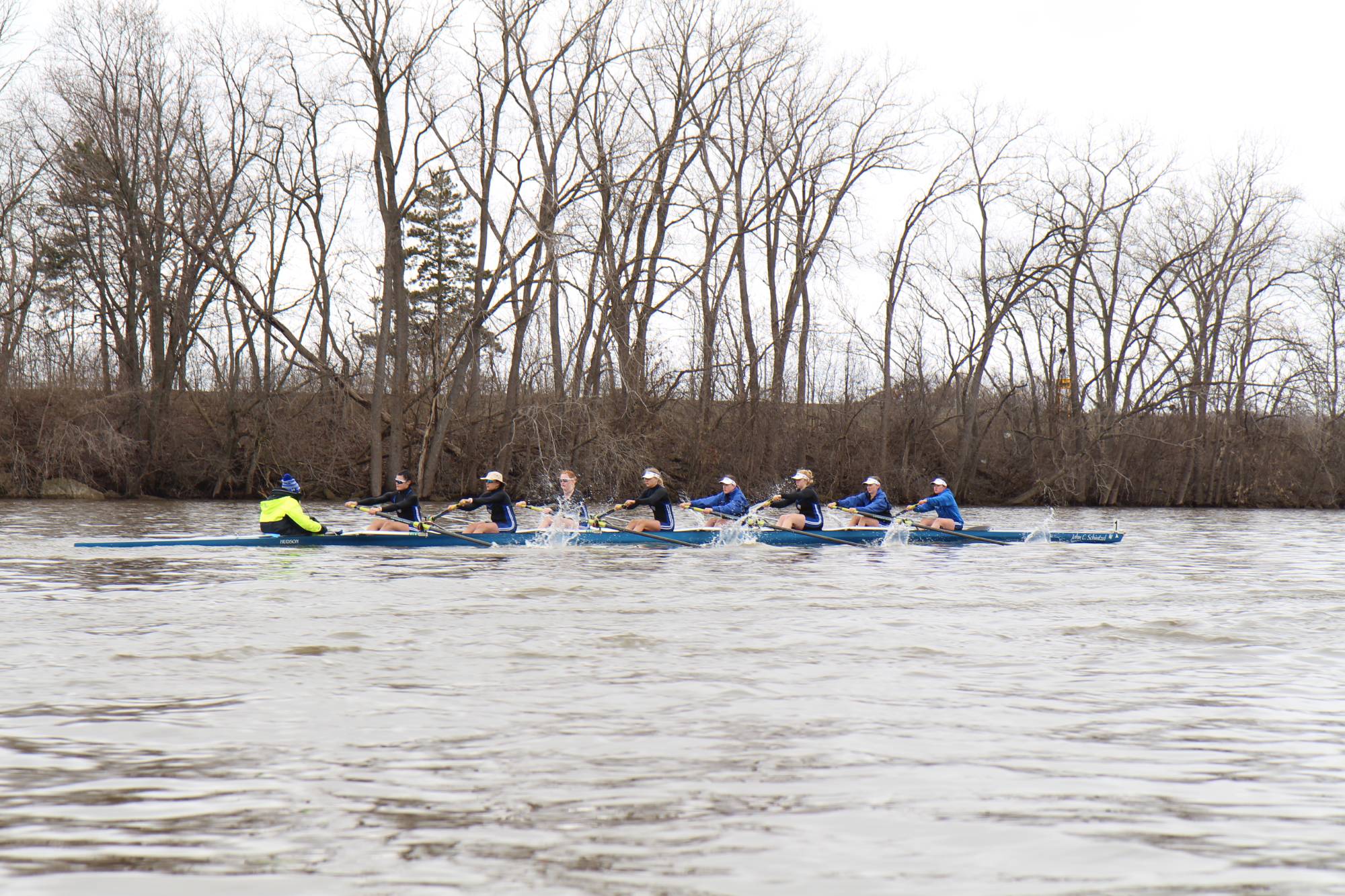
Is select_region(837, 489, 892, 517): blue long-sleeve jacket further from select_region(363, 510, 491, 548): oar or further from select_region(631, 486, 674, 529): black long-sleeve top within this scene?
select_region(363, 510, 491, 548): oar

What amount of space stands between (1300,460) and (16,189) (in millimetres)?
41484

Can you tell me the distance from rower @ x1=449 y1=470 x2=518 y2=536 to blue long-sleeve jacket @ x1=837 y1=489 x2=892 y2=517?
19.2 ft

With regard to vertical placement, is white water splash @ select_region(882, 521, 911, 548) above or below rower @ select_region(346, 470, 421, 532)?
below

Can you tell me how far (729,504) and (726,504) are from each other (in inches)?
3.8

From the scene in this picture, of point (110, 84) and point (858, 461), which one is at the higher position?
point (110, 84)

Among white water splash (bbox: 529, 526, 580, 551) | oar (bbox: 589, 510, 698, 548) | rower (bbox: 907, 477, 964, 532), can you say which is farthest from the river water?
rower (bbox: 907, 477, 964, 532)

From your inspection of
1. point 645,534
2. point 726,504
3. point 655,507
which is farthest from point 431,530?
point 726,504

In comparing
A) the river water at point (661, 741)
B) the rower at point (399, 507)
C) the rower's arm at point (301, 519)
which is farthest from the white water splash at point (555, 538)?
the river water at point (661, 741)

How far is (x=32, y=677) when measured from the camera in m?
7.96

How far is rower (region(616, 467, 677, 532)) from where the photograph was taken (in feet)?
65.7

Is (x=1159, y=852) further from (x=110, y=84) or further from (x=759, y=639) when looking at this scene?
(x=110, y=84)

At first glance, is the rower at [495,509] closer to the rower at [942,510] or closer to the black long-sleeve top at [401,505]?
the black long-sleeve top at [401,505]

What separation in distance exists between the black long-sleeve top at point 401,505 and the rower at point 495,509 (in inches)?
33.7

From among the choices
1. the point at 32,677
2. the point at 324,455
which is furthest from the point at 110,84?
the point at 32,677
